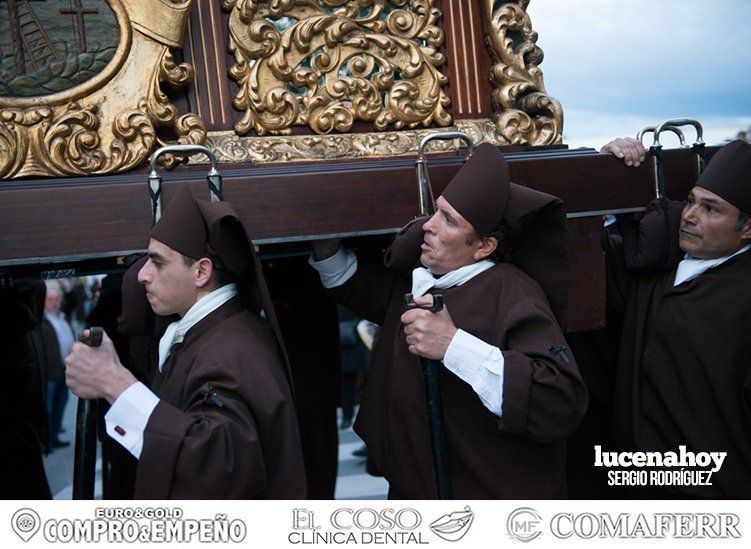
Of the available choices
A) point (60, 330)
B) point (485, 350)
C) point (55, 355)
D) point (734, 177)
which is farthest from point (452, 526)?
point (60, 330)

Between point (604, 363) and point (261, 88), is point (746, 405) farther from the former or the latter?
point (261, 88)

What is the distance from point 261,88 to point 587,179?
1260 millimetres

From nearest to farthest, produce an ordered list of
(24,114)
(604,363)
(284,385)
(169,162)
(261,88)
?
(284,385), (24,114), (169,162), (261,88), (604,363)

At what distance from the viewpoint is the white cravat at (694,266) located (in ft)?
10.9

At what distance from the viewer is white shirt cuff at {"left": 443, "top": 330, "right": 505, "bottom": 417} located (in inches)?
101

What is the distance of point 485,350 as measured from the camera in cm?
261

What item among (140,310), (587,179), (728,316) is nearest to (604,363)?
(728,316)

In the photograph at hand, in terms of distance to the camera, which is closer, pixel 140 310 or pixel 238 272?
pixel 238 272

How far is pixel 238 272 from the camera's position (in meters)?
2.57

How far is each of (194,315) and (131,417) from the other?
0.42m

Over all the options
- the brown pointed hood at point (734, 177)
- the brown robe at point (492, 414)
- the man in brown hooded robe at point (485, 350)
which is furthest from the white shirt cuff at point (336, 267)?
the brown pointed hood at point (734, 177)

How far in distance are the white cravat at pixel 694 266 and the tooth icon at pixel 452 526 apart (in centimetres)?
143

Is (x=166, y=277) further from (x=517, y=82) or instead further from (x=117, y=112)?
(x=517, y=82)

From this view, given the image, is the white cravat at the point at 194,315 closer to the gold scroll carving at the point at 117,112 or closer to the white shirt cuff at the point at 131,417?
the white shirt cuff at the point at 131,417
